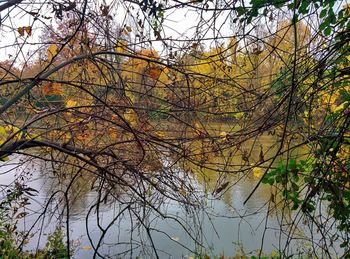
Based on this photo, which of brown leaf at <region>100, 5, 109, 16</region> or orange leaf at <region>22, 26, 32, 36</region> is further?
brown leaf at <region>100, 5, 109, 16</region>

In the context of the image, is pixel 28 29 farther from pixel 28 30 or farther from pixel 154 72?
pixel 154 72

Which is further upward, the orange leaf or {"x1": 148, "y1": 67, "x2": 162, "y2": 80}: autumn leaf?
{"x1": 148, "y1": 67, "x2": 162, "y2": 80}: autumn leaf

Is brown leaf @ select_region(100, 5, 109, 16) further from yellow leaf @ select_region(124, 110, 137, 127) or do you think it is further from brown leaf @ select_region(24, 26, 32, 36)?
yellow leaf @ select_region(124, 110, 137, 127)

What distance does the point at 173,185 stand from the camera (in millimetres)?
1632

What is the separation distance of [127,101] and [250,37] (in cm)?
56

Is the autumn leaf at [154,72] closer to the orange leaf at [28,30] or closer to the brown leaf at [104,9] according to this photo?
the brown leaf at [104,9]

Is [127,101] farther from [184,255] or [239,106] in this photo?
[184,255]

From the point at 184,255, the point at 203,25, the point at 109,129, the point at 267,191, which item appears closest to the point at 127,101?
the point at 109,129

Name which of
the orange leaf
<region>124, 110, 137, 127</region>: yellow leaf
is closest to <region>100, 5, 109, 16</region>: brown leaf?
the orange leaf

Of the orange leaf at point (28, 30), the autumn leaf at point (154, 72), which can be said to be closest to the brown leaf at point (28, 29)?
the orange leaf at point (28, 30)

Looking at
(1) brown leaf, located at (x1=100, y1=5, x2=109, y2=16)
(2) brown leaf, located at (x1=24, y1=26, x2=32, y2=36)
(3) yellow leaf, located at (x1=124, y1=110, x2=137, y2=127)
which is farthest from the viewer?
(3) yellow leaf, located at (x1=124, y1=110, x2=137, y2=127)

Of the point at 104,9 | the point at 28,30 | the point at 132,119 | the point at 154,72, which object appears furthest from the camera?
the point at 132,119

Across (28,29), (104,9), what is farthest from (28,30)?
(104,9)

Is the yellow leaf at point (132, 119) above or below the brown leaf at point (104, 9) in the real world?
below
